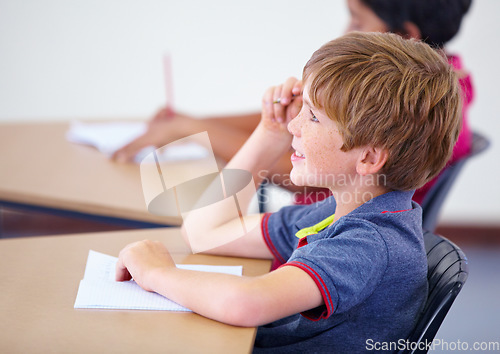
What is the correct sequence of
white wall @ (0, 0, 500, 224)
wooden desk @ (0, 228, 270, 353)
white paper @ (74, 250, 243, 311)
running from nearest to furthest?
wooden desk @ (0, 228, 270, 353) → white paper @ (74, 250, 243, 311) → white wall @ (0, 0, 500, 224)

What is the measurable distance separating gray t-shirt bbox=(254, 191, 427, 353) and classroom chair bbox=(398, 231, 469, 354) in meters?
0.02

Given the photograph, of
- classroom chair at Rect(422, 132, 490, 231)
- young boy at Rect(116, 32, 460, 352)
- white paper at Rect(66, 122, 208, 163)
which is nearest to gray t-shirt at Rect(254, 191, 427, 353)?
young boy at Rect(116, 32, 460, 352)

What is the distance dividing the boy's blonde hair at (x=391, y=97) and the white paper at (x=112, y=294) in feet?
1.12

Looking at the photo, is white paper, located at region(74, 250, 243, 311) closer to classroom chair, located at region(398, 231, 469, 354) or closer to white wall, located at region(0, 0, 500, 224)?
classroom chair, located at region(398, 231, 469, 354)

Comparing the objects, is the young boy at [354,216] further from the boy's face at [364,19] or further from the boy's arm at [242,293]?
the boy's face at [364,19]

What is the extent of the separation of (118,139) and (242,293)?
1.23 m

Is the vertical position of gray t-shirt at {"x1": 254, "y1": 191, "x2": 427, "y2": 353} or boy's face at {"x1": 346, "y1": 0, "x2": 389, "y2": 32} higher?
boy's face at {"x1": 346, "y1": 0, "x2": 389, "y2": 32}

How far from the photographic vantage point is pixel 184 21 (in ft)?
9.66

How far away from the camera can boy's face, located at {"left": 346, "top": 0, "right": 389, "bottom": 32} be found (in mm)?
1768

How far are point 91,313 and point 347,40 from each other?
1.91 ft

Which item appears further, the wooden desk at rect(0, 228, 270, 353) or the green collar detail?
the green collar detail

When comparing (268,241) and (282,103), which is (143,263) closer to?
(268,241)

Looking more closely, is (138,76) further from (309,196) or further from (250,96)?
(309,196)

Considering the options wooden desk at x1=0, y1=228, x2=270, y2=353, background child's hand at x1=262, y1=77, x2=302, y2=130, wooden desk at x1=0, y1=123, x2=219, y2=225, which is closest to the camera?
wooden desk at x1=0, y1=228, x2=270, y2=353
